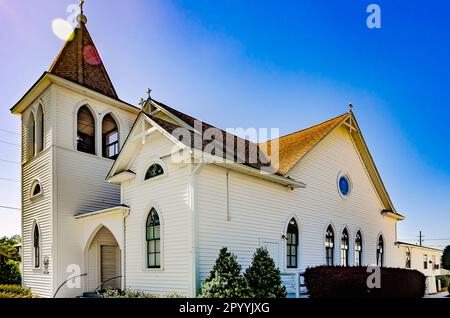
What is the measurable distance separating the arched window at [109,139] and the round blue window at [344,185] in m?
12.0

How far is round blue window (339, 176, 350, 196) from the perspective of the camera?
21094mm

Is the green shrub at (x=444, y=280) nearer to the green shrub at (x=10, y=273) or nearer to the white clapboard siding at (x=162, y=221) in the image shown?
the white clapboard siding at (x=162, y=221)

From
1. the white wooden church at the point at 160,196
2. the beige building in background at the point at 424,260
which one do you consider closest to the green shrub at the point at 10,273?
the white wooden church at the point at 160,196

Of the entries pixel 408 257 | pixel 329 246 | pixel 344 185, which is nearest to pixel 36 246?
pixel 329 246

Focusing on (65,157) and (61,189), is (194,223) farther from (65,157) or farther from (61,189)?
(65,157)

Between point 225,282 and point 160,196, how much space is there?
4.06 metres

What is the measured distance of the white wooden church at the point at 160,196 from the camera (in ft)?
43.4

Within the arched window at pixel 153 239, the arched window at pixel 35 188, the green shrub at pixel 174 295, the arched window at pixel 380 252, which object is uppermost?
the arched window at pixel 35 188

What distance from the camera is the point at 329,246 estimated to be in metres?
19.7

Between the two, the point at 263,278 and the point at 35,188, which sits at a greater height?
the point at 35,188

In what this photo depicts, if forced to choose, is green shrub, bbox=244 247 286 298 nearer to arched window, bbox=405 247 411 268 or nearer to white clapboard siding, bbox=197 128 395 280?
white clapboard siding, bbox=197 128 395 280

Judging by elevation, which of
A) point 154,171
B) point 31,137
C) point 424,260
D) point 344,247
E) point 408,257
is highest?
point 31,137

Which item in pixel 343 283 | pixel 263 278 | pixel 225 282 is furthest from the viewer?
pixel 343 283
